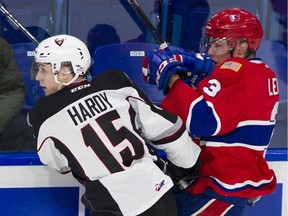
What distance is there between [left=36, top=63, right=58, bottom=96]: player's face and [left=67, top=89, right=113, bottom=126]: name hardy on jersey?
12 cm

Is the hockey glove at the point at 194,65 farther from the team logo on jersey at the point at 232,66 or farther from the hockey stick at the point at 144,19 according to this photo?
the hockey stick at the point at 144,19

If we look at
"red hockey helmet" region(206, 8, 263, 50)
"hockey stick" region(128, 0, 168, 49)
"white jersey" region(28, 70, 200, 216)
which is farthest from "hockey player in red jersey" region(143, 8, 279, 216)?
"hockey stick" region(128, 0, 168, 49)

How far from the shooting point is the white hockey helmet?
2.33m

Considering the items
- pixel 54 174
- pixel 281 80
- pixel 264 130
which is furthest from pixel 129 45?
pixel 264 130

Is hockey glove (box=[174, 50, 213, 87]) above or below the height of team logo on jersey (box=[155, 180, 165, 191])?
above

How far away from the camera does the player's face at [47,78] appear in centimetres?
234

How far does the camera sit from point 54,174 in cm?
270

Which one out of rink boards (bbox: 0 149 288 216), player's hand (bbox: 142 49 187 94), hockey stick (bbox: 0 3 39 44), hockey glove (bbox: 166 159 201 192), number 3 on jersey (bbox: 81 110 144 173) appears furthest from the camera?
hockey stick (bbox: 0 3 39 44)

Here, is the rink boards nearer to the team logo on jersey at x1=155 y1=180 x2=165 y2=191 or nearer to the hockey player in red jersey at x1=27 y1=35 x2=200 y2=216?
the hockey player in red jersey at x1=27 y1=35 x2=200 y2=216

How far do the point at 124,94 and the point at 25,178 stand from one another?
2.01 ft

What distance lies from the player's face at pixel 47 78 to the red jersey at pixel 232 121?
407mm

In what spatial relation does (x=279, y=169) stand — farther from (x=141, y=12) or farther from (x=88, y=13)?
(x=88, y=13)

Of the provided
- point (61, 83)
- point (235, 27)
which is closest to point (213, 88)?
point (235, 27)

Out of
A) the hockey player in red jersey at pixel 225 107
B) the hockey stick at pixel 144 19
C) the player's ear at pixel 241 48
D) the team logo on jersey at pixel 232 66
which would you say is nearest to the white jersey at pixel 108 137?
the hockey player in red jersey at pixel 225 107
